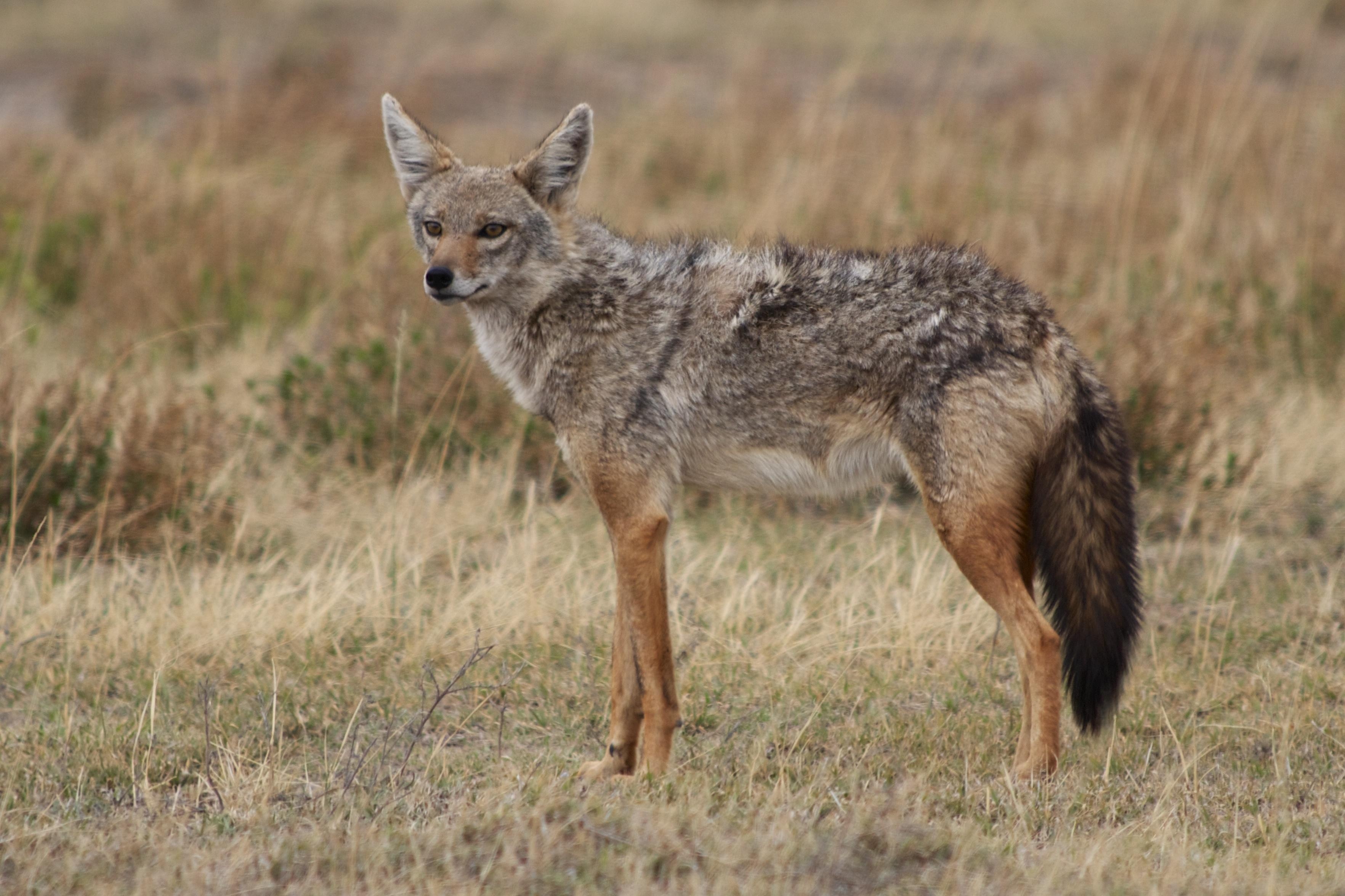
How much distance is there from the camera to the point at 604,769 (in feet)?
14.6

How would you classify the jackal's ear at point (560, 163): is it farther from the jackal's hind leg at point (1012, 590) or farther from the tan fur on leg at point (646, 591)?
the jackal's hind leg at point (1012, 590)

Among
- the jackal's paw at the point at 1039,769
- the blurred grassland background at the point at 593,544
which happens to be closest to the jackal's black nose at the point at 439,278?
the blurred grassland background at the point at 593,544

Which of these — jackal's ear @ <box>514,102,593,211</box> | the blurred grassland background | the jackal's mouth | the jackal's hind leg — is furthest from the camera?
jackal's ear @ <box>514,102,593,211</box>

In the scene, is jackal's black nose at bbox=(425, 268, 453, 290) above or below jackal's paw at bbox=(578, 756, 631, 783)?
above

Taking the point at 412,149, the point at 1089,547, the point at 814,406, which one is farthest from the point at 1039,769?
the point at 412,149

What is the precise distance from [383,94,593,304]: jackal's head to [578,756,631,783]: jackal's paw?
153 centimetres

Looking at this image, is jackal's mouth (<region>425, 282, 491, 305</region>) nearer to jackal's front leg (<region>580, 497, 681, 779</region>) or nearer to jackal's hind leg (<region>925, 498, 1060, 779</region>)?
jackal's front leg (<region>580, 497, 681, 779</region>)

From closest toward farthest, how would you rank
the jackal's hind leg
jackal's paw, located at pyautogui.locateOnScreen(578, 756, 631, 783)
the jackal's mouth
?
1. the jackal's hind leg
2. jackal's paw, located at pyautogui.locateOnScreen(578, 756, 631, 783)
3. the jackal's mouth

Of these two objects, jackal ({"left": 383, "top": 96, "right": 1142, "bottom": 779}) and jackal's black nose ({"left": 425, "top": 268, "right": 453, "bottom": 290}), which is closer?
jackal ({"left": 383, "top": 96, "right": 1142, "bottom": 779})

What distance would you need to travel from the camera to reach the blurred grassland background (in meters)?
3.74

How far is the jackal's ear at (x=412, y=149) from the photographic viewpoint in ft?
16.2

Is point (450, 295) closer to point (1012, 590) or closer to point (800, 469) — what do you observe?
point (800, 469)

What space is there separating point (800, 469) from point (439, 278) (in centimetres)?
128

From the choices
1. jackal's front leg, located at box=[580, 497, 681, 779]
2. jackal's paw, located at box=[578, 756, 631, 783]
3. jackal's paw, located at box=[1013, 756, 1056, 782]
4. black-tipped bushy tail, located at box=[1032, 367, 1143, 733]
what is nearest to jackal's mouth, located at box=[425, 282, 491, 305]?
jackal's front leg, located at box=[580, 497, 681, 779]
